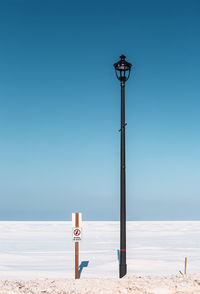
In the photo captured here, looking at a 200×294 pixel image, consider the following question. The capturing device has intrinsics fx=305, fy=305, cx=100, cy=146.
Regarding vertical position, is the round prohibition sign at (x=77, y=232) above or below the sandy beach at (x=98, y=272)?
above

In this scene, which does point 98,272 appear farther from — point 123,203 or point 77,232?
point 123,203

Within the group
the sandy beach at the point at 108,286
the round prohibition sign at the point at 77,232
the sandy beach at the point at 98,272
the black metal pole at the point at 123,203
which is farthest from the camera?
the round prohibition sign at the point at 77,232

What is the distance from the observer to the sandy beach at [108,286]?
635cm

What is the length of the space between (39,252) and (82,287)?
1006 centimetres

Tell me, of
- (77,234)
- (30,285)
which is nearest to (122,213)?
(77,234)

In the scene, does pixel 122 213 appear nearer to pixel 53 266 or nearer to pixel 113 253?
pixel 53 266

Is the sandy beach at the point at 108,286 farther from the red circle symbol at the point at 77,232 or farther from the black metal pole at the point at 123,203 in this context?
the red circle symbol at the point at 77,232

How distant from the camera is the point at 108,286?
257 inches

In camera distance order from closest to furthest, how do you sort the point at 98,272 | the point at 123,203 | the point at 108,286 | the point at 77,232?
the point at 108,286 → the point at 123,203 → the point at 77,232 → the point at 98,272

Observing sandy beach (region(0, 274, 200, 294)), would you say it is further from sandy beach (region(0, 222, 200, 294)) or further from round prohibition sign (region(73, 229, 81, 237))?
round prohibition sign (region(73, 229, 81, 237))

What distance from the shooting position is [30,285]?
6891mm

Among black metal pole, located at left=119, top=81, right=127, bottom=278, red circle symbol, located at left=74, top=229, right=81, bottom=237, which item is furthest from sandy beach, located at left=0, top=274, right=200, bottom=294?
red circle symbol, located at left=74, top=229, right=81, bottom=237

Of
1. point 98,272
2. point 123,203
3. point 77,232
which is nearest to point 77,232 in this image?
point 77,232

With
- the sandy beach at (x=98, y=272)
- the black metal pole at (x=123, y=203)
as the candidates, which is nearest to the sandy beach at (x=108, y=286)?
the sandy beach at (x=98, y=272)
